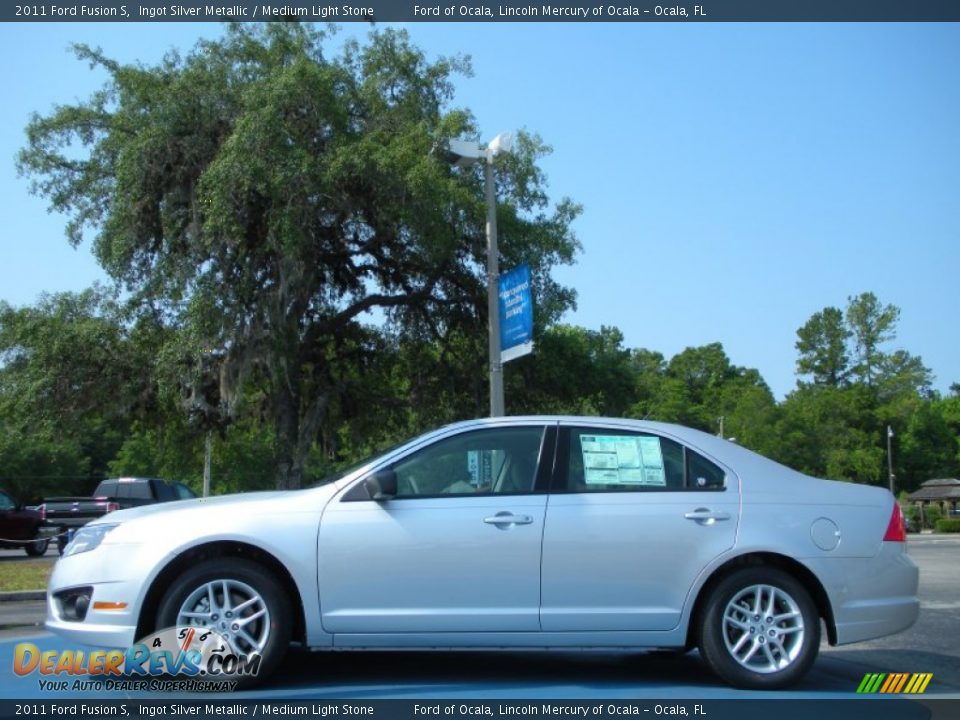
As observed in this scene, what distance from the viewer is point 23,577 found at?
51.0ft

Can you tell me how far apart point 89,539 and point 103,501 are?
19406mm

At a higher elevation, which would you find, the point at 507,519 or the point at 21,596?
the point at 507,519

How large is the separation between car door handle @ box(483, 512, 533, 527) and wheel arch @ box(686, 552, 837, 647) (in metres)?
1.10

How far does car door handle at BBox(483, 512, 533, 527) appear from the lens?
579cm

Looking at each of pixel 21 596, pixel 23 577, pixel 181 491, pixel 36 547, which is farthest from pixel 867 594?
pixel 36 547

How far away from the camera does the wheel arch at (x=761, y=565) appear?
19.2 ft

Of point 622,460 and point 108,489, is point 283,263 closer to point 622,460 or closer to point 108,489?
point 108,489

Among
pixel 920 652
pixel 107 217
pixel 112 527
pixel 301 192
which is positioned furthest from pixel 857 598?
pixel 107 217

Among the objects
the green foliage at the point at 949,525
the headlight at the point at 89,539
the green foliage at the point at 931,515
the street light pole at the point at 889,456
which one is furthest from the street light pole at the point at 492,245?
the street light pole at the point at 889,456

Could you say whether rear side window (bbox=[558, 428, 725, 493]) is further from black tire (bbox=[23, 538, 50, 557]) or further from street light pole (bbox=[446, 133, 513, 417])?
black tire (bbox=[23, 538, 50, 557])

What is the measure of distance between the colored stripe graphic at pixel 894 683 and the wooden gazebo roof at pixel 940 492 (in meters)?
65.9
